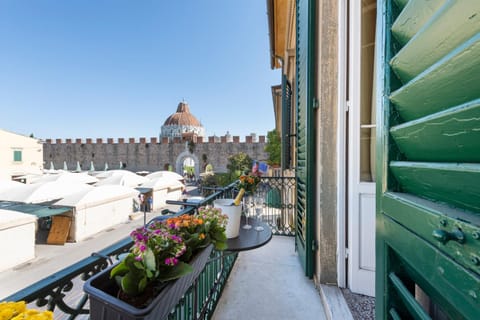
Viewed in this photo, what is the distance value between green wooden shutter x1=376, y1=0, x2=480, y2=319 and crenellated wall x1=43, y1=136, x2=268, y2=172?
15.8 m

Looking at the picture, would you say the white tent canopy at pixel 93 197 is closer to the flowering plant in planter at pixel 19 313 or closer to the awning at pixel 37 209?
the awning at pixel 37 209

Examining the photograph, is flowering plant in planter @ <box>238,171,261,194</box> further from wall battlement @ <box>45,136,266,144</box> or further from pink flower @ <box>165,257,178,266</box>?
wall battlement @ <box>45,136,266,144</box>

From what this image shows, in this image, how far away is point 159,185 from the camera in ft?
34.7

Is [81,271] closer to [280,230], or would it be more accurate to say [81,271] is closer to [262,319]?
[262,319]

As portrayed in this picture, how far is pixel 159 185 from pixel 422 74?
444 inches

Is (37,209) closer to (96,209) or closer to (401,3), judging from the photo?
(96,209)

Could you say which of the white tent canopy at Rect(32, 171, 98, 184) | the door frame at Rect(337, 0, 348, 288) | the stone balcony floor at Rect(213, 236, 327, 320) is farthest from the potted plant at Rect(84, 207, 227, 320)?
the white tent canopy at Rect(32, 171, 98, 184)

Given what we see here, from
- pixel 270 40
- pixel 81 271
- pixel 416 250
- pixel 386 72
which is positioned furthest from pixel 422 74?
pixel 270 40

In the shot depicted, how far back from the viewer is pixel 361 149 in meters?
1.63

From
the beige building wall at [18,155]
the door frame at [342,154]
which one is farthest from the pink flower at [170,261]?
the beige building wall at [18,155]

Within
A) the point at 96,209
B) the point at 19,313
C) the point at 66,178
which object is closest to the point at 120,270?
the point at 19,313

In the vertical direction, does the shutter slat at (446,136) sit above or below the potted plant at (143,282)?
above

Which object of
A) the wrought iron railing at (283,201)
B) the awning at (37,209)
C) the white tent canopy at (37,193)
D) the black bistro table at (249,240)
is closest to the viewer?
the black bistro table at (249,240)

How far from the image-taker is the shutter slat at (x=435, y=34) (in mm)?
344
